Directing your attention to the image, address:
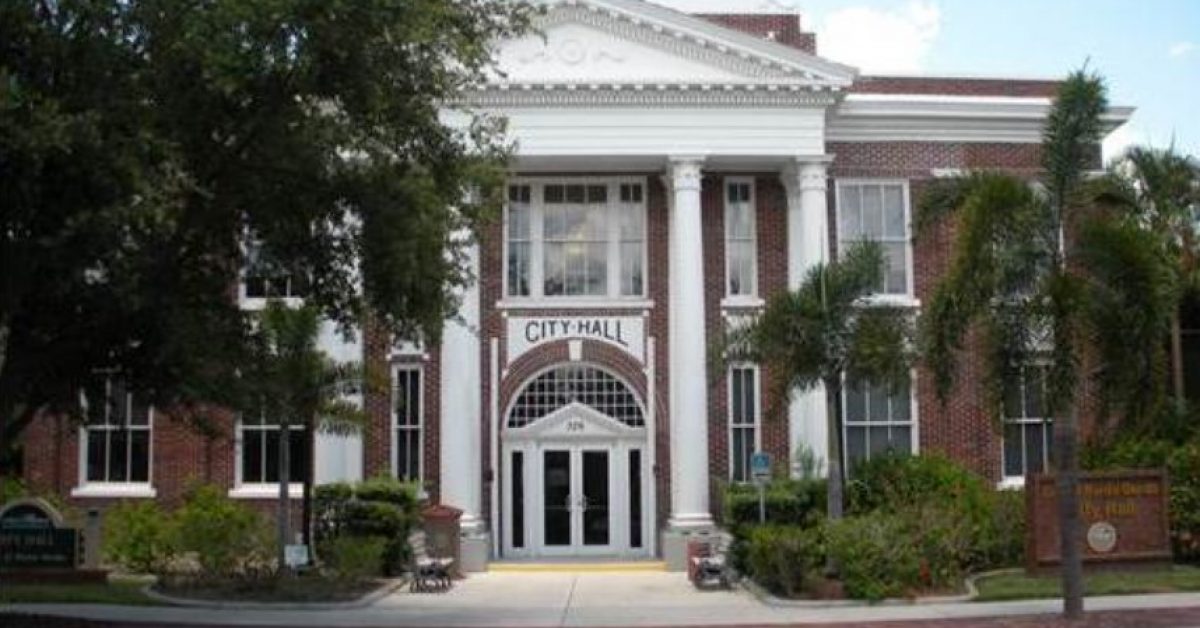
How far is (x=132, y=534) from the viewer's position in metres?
28.2

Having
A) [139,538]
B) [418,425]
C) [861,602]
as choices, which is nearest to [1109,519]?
[861,602]

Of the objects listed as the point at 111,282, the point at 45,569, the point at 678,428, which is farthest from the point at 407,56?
the point at 678,428

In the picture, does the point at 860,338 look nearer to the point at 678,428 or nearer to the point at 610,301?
the point at 678,428

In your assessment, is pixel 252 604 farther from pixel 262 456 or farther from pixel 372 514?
pixel 262 456

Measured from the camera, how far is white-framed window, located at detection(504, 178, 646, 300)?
104 ft

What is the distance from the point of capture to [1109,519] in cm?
2236

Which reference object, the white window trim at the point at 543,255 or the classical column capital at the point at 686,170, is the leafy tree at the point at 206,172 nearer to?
the classical column capital at the point at 686,170

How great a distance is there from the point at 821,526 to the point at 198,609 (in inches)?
358

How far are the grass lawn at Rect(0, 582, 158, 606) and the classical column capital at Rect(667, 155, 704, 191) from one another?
13296 millimetres

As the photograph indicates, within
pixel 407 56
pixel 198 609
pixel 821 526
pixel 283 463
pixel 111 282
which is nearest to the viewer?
pixel 111 282

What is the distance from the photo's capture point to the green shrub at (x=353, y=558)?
23141 millimetres

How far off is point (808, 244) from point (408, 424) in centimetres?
930

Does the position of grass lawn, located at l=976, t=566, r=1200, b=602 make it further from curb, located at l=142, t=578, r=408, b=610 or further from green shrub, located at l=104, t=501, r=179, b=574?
green shrub, located at l=104, t=501, r=179, b=574

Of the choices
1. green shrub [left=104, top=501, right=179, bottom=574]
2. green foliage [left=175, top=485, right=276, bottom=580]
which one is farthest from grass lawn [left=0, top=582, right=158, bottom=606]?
green shrub [left=104, top=501, right=179, bottom=574]
